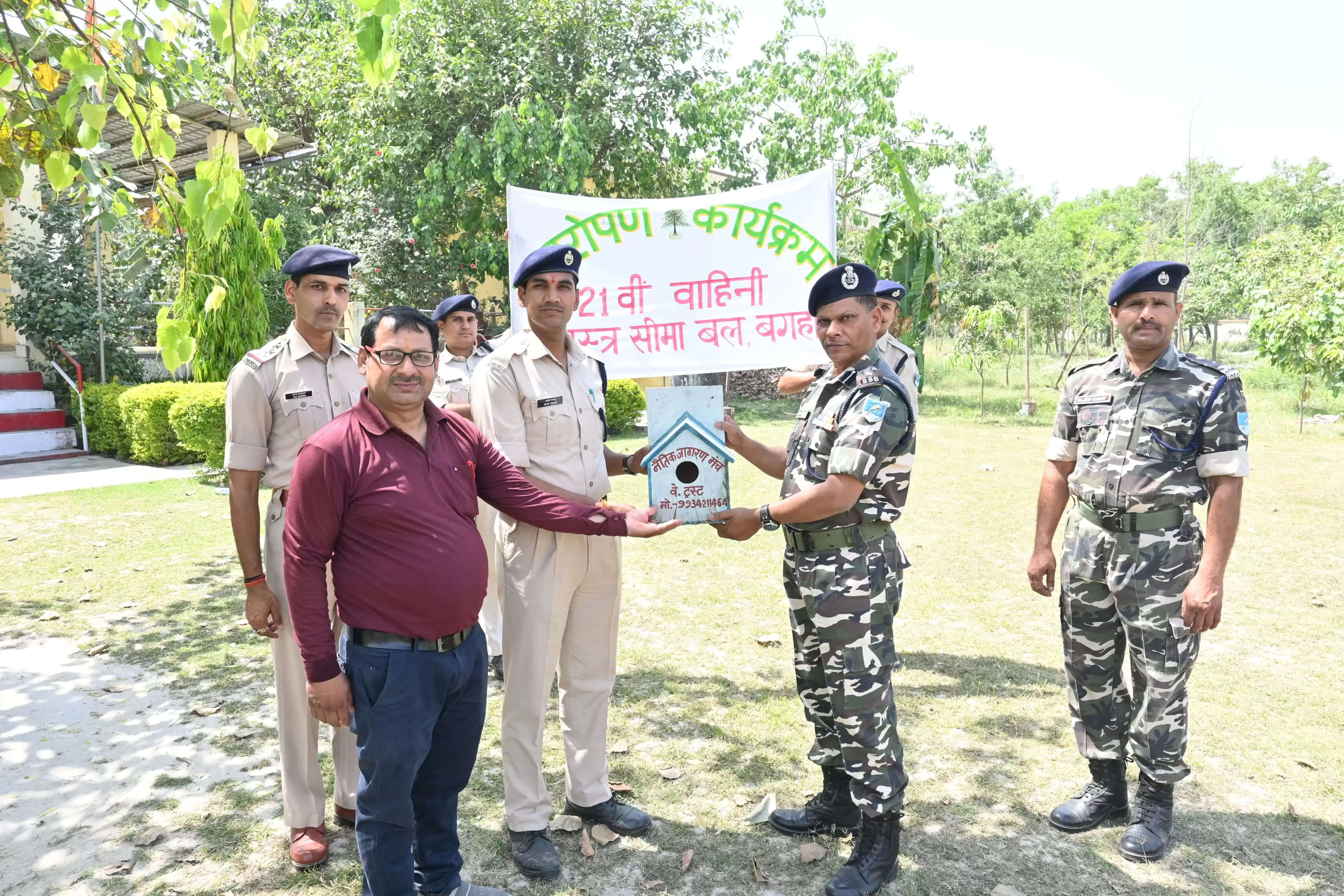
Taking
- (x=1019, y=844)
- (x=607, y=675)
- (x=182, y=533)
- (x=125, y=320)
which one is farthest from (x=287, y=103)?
(x=1019, y=844)

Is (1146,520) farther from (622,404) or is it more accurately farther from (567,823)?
(622,404)

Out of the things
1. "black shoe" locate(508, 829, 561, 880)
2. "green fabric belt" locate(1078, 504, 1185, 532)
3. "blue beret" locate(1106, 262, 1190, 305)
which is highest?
"blue beret" locate(1106, 262, 1190, 305)

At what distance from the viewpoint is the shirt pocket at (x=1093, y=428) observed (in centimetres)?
322

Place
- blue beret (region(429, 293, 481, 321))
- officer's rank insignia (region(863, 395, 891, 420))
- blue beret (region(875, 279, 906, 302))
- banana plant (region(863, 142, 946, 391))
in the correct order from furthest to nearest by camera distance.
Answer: blue beret (region(429, 293, 481, 321))
banana plant (region(863, 142, 946, 391))
blue beret (region(875, 279, 906, 302))
officer's rank insignia (region(863, 395, 891, 420))

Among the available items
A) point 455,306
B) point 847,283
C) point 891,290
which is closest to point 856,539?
point 847,283

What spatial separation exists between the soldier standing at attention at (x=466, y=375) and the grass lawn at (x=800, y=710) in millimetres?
482

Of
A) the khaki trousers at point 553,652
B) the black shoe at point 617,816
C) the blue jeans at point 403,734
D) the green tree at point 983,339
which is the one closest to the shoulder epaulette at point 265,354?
the khaki trousers at point 553,652

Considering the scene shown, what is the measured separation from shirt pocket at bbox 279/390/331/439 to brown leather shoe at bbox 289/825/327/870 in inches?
56.5

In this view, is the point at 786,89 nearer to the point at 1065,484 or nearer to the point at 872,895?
the point at 1065,484

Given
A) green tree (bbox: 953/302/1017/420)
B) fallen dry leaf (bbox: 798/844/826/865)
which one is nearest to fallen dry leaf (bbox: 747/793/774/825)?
fallen dry leaf (bbox: 798/844/826/865)

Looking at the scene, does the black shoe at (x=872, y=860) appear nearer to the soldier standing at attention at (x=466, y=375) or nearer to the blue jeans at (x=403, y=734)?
the blue jeans at (x=403, y=734)

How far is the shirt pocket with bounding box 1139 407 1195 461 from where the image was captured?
121 inches

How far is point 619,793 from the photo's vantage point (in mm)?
3572

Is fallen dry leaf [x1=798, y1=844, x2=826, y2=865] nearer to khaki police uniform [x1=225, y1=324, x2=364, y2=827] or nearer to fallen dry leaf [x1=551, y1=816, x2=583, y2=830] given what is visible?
fallen dry leaf [x1=551, y1=816, x2=583, y2=830]
